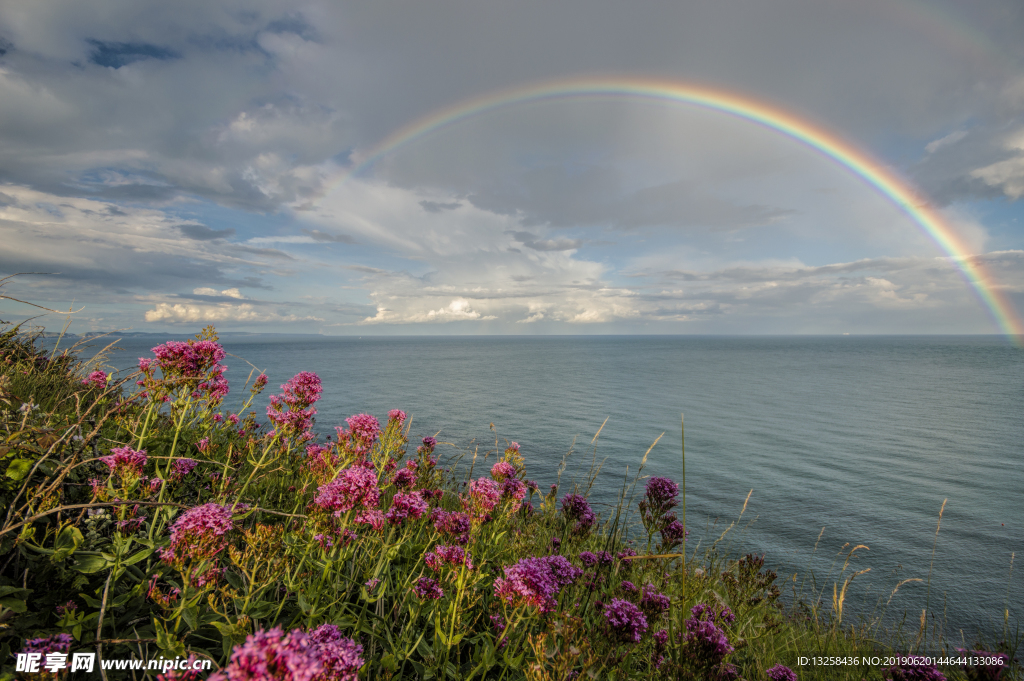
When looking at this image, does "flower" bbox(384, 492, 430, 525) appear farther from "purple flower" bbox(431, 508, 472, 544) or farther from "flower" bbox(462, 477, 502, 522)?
"flower" bbox(462, 477, 502, 522)

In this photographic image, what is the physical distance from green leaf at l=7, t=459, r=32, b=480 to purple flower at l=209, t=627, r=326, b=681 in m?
2.45

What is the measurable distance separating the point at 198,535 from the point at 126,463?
2.68 feet

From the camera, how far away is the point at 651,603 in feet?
9.65

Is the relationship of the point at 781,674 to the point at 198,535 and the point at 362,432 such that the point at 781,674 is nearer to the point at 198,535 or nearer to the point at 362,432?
the point at 362,432

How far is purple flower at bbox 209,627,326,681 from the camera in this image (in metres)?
1.27

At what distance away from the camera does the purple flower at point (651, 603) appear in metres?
2.91

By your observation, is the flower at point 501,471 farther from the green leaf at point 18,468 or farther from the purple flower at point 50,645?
the green leaf at point 18,468

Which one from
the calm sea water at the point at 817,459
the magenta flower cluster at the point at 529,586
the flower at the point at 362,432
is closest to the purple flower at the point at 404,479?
the flower at the point at 362,432

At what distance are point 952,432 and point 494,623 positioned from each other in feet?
141

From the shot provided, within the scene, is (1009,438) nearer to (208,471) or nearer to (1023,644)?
(1023,644)

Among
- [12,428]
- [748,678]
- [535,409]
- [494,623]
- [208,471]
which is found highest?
[12,428]

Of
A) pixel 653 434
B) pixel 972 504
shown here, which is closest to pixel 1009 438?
pixel 972 504

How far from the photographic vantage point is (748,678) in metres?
3.70

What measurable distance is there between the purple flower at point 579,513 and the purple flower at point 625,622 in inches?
66.2
